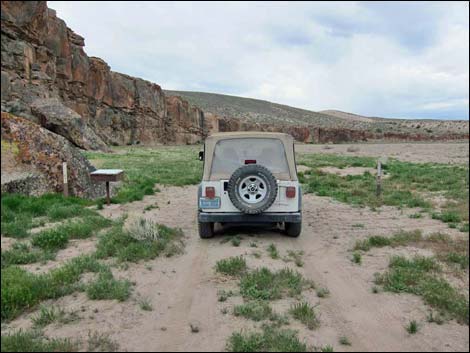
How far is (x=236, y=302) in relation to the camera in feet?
16.1

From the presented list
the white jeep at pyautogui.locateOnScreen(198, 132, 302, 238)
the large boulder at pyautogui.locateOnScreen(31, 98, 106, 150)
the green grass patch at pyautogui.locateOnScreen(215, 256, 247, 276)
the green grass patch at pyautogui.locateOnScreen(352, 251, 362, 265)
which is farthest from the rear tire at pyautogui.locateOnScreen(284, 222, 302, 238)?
the large boulder at pyautogui.locateOnScreen(31, 98, 106, 150)

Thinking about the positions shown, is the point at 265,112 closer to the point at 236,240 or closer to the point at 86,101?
the point at 86,101

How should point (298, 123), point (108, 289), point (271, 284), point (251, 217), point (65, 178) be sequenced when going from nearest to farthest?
point (108, 289)
point (271, 284)
point (251, 217)
point (65, 178)
point (298, 123)

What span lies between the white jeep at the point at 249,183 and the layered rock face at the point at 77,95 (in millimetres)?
8996

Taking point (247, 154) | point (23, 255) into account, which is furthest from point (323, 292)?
point (23, 255)

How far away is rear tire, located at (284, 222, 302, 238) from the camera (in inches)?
307

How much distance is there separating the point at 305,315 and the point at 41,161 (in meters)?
8.46

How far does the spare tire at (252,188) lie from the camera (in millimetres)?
7242

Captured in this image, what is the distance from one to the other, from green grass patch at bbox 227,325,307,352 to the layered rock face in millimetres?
12413

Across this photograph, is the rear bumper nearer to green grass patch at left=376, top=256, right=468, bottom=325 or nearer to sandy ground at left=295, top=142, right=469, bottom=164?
green grass patch at left=376, top=256, right=468, bottom=325

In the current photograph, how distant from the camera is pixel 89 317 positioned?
4445mm

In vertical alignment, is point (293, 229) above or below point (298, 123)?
below

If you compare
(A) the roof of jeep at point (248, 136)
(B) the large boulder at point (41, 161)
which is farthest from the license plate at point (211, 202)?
(B) the large boulder at point (41, 161)

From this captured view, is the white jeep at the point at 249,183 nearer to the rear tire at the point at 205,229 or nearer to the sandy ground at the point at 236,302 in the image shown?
the rear tire at the point at 205,229
